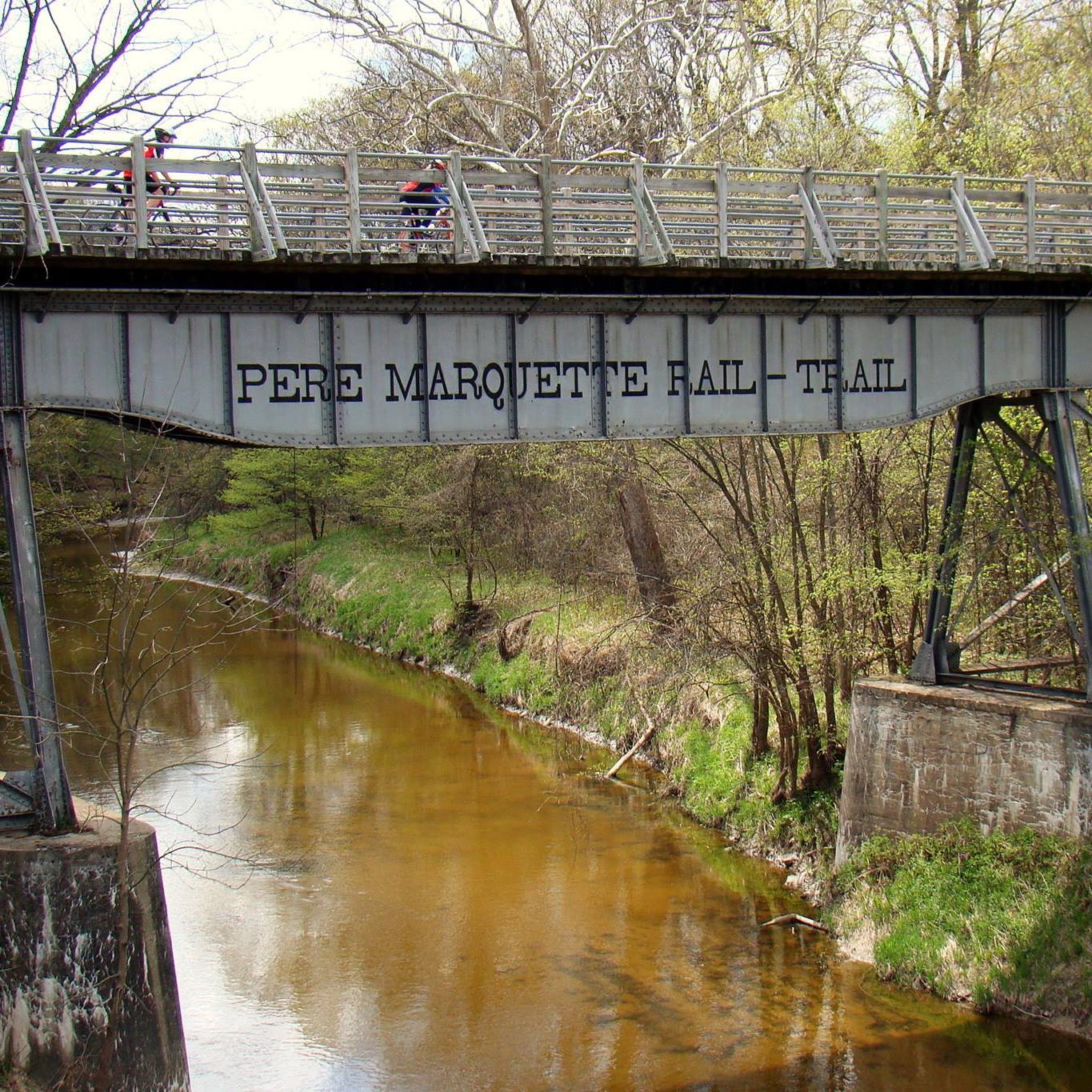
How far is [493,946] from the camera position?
51.2 ft

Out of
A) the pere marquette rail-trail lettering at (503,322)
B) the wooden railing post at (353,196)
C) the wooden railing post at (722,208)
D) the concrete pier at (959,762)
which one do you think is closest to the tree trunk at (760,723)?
the concrete pier at (959,762)

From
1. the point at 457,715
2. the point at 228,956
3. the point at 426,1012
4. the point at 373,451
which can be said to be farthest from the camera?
the point at 373,451

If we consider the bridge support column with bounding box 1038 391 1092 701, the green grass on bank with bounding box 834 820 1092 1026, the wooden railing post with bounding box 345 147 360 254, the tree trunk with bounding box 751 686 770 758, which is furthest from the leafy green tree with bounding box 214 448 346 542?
the wooden railing post with bounding box 345 147 360 254

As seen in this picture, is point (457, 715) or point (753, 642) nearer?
point (753, 642)

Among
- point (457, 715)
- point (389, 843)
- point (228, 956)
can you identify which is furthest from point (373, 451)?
point (228, 956)

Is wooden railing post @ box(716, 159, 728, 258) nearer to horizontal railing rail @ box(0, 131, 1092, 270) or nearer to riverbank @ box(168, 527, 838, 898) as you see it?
horizontal railing rail @ box(0, 131, 1092, 270)

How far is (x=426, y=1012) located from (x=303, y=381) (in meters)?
7.14

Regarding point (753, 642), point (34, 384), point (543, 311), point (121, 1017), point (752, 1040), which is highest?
point (543, 311)

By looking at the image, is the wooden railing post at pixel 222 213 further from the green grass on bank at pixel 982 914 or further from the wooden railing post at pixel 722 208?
the green grass on bank at pixel 982 914

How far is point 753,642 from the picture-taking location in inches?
738

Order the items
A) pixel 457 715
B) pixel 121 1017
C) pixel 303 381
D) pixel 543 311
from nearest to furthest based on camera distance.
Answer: pixel 121 1017 → pixel 303 381 → pixel 543 311 → pixel 457 715

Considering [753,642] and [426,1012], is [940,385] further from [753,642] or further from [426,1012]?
[426,1012]

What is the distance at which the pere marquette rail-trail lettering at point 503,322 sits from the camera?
10852 mm

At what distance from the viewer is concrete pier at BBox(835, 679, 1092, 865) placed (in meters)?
14.3
